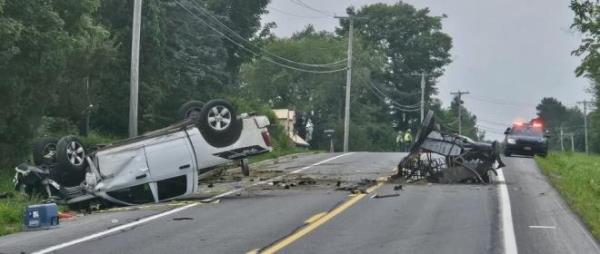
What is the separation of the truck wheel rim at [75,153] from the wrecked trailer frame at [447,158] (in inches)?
349

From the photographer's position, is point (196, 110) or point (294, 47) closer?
point (196, 110)

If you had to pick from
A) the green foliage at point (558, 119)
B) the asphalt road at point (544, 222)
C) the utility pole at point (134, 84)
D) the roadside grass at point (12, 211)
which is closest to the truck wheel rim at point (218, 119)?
the roadside grass at point (12, 211)

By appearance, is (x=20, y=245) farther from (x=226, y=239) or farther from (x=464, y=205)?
(x=464, y=205)

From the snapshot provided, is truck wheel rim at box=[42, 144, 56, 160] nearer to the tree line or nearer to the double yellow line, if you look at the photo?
the tree line

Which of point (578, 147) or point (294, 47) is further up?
point (294, 47)

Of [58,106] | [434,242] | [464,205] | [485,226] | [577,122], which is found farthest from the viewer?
[577,122]

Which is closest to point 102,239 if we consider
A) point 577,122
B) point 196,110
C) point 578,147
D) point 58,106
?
point 196,110

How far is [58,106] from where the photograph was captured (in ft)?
91.1

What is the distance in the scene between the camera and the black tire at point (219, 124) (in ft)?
52.6

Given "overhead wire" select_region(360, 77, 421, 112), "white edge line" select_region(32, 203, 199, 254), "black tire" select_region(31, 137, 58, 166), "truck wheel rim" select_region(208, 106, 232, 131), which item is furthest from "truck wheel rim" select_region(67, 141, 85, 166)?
"overhead wire" select_region(360, 77, 421, 112)

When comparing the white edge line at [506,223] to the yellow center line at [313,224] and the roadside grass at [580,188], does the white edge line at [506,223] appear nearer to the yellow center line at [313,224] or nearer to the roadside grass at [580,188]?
the roadside grass at [580,188]

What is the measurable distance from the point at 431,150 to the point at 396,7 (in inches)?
2969

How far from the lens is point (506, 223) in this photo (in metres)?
12.5

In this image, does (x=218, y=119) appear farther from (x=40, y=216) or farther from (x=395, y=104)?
(x=395, y=104)
